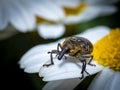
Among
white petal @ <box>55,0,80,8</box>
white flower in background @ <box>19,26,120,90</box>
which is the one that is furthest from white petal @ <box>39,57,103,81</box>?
white petal @ <box>55,0,80,8</box>

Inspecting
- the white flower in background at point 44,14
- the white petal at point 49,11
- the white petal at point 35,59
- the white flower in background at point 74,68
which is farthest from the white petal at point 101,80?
the white petal at point 49,11

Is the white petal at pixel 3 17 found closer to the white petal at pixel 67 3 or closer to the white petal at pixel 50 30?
the white petal at pixel 50 30

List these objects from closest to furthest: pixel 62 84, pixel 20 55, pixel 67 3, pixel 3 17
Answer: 1. pixel 62 84
2. pixel 20 55
3. pixel 3 17
4. pixel 67 3

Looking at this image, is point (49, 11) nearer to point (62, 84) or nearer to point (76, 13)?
point (76, 13)

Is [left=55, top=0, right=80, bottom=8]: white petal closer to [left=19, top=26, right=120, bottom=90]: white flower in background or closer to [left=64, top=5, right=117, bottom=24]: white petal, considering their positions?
[left=64, top=5, right=117, bottom=24]: white petal

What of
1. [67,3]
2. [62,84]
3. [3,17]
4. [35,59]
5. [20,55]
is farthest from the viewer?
[67,3]

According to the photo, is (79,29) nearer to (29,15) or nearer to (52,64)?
(29,15)

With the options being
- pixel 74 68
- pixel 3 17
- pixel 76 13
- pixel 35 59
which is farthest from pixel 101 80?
pixel 76 13
